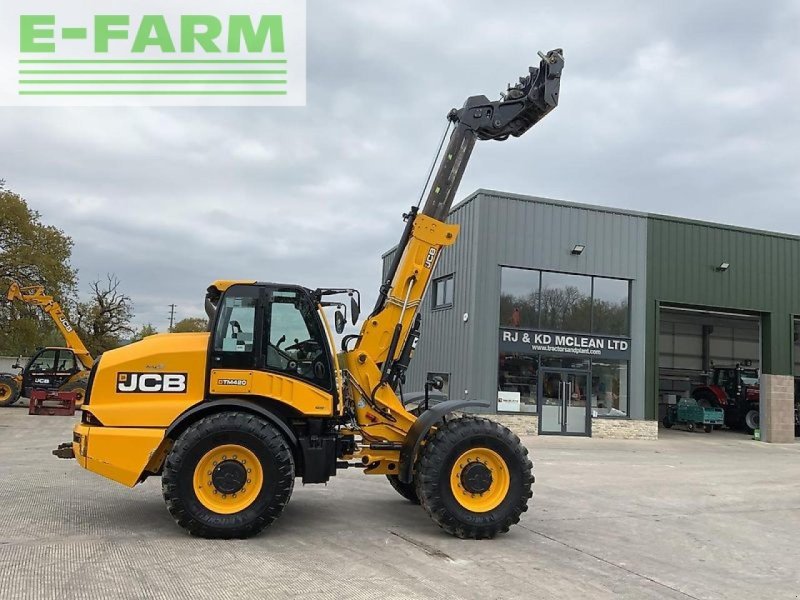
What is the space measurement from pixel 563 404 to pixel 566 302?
3168mm

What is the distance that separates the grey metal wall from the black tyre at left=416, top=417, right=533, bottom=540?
41.4 feet

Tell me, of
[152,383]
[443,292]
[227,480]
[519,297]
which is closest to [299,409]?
[227,480]

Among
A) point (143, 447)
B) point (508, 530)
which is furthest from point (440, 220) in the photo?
point (143, 447)

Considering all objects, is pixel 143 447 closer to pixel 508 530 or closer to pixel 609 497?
pixel 508 530

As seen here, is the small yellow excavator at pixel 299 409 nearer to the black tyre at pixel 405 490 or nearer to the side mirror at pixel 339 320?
the side mirror at pixel 339 320

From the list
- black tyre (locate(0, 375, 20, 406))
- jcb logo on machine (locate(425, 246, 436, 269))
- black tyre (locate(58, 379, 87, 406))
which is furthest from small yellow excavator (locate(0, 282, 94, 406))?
jcb logo on machine (locate(425, 246, 436, 269))

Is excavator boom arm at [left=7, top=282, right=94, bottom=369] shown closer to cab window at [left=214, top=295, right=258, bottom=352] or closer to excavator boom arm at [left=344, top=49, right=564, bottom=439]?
cab window at [left=214, top=295, right=258, bottom=352]

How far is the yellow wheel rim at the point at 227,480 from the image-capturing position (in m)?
6.38

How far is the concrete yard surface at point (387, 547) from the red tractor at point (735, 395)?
17126mm

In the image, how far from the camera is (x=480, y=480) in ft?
22.6

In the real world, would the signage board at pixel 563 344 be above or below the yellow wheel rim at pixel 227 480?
above

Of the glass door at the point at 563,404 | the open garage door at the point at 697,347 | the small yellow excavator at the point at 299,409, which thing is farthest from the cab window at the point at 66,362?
the open garage door at the point at 697,347

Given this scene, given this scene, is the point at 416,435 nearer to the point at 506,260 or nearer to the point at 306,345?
the point at 306,345

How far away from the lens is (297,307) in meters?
7.05
